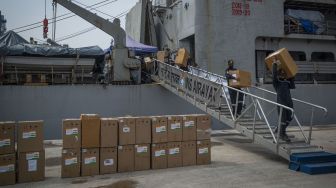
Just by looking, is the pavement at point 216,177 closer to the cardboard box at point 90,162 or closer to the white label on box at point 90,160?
the cardboard box at point 90,162

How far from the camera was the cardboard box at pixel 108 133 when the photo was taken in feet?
24.7

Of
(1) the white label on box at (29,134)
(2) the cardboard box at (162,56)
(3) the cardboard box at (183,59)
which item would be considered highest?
(2) the cardboard box at (162,56)

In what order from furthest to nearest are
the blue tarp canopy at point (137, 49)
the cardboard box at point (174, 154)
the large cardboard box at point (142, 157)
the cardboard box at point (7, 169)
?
the blue tarp canopy at point (137, 49)
the cardboard box at point (174, 154)
the large cardboard box at point (142, 157)
the cardboard box at point (7, 169)

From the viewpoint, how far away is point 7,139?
6938 millimetres

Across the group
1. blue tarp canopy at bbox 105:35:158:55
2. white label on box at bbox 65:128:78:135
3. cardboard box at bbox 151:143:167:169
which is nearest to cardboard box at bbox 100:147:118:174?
white label on box at bbox 65:128:78:135

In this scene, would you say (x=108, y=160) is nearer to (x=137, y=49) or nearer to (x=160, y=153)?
(x=160, y=153)

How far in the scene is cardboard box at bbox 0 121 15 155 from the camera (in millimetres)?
6894

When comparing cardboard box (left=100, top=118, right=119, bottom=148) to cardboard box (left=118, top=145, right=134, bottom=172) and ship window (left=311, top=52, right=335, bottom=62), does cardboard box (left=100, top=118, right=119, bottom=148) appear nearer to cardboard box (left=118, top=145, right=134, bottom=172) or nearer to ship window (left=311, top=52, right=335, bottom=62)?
cardboard box (left=118, top=145, right=134, bottom=172)

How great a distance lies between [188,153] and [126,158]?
1.53 meters

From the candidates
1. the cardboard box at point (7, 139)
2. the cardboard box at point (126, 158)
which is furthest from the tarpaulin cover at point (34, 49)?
the cardboard box at point (126, 158)

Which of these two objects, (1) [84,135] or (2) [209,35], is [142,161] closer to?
(1) [84,135]

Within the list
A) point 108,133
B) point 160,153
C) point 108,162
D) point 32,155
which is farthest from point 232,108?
point 32,155

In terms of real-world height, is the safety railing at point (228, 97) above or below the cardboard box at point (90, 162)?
above

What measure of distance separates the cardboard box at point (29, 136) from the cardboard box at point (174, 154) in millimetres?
2841
